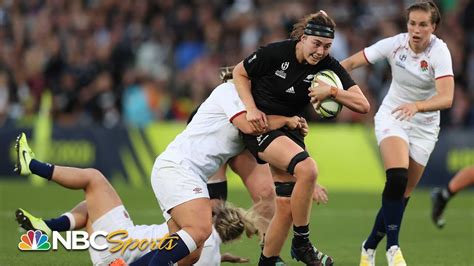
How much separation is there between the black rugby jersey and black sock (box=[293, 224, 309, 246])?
98cm

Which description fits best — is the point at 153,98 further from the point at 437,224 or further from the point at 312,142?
the point at 437,224

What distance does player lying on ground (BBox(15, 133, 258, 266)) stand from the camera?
8156 millimetres

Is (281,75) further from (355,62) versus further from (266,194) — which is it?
(266,194)

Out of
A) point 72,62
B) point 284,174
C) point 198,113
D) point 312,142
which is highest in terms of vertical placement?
point 198,113

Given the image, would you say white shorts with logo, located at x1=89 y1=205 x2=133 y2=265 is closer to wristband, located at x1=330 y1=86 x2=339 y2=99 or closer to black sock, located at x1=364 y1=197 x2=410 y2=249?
wristband, located at x1=330 y1=86 x2=339 y2=99

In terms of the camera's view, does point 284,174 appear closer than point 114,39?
Yes

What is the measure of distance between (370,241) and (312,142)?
867 cm

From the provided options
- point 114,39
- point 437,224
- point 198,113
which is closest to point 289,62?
point 198,113

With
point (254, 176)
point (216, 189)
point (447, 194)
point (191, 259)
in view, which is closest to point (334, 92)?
point (191, 259)

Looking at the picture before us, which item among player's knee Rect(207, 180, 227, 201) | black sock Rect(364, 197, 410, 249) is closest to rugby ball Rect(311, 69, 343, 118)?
black sock Rect(364, 197, 410, 249)

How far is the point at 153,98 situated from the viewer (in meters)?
19.6

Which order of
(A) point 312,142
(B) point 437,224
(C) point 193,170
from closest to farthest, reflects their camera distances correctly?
(C) point 193,170
(B) point 437,224
(A) point 312,142

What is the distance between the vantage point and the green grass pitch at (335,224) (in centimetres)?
967

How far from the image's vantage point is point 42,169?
8.67 metres
